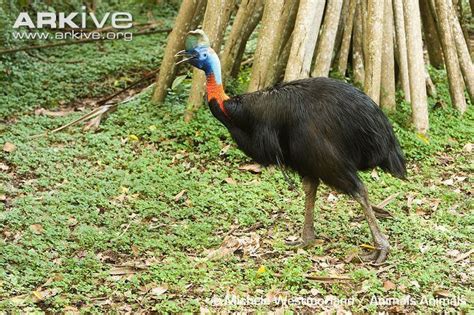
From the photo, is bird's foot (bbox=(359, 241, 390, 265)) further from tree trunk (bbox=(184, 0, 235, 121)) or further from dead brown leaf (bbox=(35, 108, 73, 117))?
dead brown leaf (bbox=(35, 108, 73, 117))

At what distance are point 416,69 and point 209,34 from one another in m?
2.22

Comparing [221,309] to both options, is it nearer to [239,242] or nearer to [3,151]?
[239,242]

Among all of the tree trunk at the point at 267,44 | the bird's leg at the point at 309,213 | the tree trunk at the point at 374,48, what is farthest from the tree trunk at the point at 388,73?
the bird's leg at the point at 309,213

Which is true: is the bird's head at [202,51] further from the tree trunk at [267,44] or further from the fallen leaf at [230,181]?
the tree trunk at [267,44]

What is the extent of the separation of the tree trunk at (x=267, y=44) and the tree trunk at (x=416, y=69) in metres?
1.28

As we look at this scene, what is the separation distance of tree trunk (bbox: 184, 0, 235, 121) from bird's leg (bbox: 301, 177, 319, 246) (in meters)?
2.50

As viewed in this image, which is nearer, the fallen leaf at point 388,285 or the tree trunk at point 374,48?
the fallen leaf at point 388,285

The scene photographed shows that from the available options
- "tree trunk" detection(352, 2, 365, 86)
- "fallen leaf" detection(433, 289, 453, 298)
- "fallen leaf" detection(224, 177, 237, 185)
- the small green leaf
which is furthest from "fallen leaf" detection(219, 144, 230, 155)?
"fallen leaf" detection(433, 289, 453, 298)

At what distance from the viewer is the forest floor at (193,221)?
5664 millimetres

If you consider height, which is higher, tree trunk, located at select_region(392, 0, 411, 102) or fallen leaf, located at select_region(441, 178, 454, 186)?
tree trunk, located at select_region(392, 0, 411, 102)

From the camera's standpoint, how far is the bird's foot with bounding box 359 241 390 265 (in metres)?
6.04

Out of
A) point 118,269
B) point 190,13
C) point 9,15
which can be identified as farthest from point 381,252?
point 9,15

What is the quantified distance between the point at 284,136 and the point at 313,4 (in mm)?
2252

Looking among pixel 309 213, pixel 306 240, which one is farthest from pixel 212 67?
pixel 306 240
